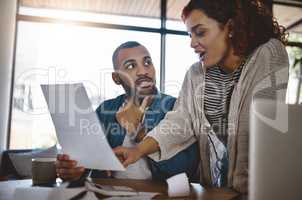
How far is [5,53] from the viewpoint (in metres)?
2.50

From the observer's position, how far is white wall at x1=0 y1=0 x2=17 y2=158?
2.47 m

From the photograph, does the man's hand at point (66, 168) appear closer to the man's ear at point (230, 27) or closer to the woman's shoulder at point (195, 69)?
the woman's shoulder at point (195, 69)

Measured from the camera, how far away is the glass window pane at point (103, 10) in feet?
7.90

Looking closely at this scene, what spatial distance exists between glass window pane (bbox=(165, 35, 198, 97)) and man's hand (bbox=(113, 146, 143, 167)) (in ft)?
1.62

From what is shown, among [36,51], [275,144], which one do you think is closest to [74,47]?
[36,51]

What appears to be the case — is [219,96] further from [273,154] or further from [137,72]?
[273,154]

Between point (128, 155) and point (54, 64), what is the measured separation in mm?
1065

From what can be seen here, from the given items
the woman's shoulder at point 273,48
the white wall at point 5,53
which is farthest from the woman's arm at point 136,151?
the white wall at point 5,53

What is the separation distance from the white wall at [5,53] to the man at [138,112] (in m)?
1.11

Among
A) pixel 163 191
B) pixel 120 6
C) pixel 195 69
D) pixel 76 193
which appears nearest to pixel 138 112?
pixel 195 69

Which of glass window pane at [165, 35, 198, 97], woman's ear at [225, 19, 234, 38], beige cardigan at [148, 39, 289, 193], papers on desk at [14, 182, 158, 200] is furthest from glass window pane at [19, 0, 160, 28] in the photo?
papers on desk at [14, 182, 158, 200]

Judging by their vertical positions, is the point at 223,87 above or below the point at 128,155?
above

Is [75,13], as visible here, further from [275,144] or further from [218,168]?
[275,144]

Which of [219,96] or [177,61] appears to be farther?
[177,61]
